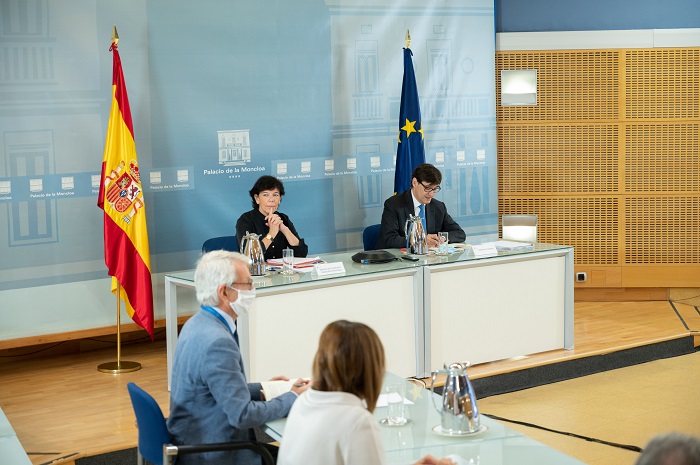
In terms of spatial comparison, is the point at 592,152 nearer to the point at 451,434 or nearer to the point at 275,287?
the point at 275,287

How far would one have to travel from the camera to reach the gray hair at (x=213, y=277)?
3.26 m

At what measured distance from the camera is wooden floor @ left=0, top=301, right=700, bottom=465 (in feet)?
15.8

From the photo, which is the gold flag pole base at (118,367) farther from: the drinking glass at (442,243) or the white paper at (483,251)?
the white paper at (483,251)

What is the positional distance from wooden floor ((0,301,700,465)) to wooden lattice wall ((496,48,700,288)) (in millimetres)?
1198

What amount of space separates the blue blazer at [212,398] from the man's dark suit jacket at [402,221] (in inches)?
127

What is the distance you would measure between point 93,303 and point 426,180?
2.58m

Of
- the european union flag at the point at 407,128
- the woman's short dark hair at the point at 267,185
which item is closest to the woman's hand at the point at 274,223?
the woman's short dark hair at the point at 267,185

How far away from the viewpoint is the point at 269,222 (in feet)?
19.6

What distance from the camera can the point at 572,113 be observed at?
329 inches

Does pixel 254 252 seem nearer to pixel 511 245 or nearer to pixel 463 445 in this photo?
pixel 511 245

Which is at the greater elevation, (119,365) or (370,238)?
(370,238)

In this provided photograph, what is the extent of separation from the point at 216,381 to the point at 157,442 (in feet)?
1.16

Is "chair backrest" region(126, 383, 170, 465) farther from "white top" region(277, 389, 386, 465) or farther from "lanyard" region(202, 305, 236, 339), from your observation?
"white top" region(277, 389, 386, 465)

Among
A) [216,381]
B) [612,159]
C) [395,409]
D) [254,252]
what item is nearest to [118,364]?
[254,252]
